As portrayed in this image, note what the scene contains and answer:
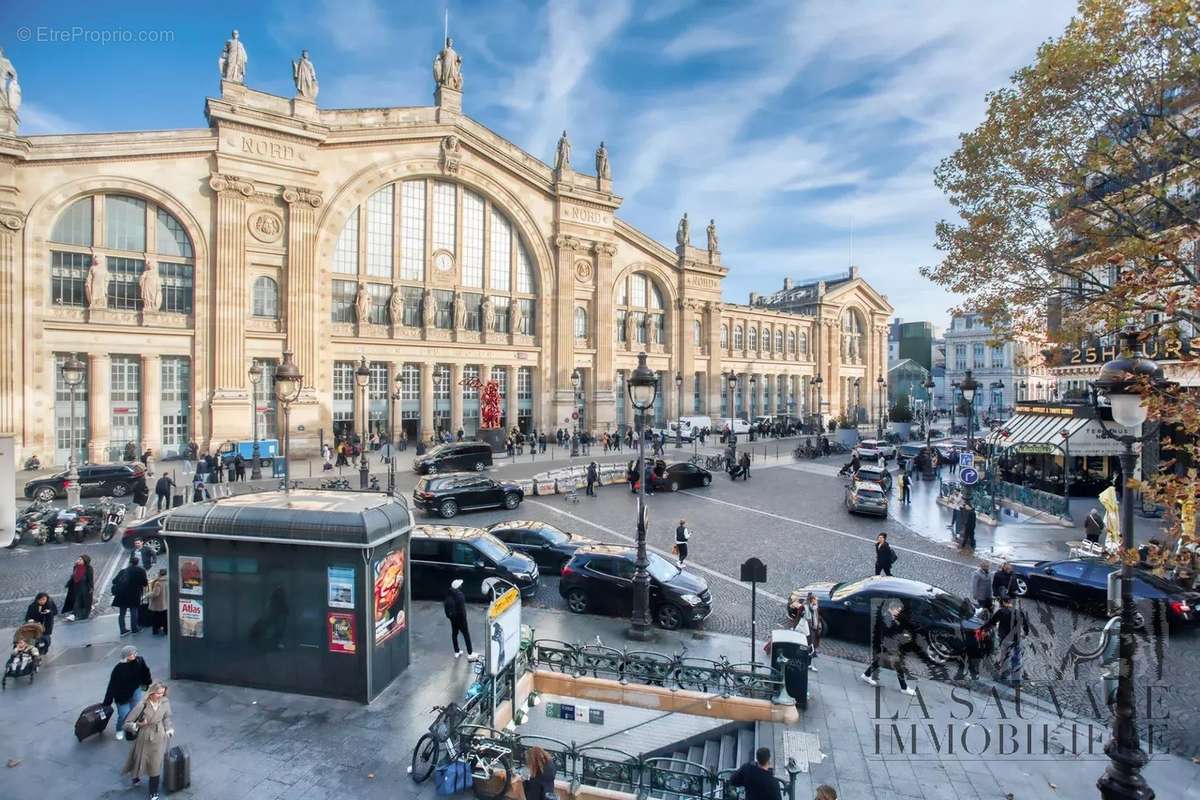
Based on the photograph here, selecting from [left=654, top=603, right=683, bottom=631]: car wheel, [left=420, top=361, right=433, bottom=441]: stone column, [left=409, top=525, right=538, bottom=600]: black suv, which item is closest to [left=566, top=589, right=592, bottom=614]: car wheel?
[left=409, top=525, right=538, bottom=600]: black suv

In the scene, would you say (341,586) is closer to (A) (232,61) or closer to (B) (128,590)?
(B) (128,590)

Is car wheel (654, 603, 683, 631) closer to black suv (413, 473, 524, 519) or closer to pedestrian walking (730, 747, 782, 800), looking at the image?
pedestrian walking (730, 747, 782, 800)

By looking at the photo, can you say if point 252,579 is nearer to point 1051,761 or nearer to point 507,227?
point 1051,761

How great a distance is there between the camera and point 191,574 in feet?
34.2

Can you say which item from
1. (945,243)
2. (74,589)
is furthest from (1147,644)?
(74,589)

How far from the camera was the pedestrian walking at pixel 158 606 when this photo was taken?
12.6 m

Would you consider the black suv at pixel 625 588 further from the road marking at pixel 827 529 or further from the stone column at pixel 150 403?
the stone column at pixel 150 403

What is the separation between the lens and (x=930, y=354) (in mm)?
116000

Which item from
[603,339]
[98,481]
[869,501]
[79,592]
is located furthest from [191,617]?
[603,339]

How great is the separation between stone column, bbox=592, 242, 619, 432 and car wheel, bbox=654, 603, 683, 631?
38573mm

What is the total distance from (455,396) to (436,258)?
9.43 meters

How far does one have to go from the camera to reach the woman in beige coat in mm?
7621

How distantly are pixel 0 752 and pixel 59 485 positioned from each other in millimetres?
20461

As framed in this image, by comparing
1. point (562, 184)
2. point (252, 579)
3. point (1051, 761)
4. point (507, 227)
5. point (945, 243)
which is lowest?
point (1051, 761)
